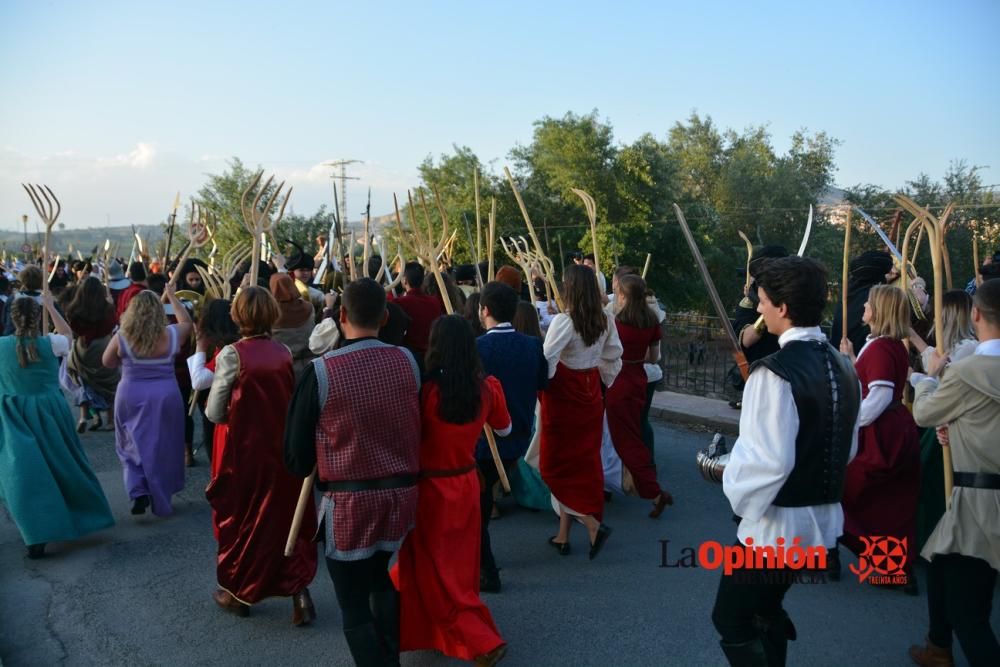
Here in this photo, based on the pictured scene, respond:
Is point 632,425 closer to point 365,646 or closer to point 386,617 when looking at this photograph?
point 386,617

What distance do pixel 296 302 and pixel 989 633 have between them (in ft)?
15.5

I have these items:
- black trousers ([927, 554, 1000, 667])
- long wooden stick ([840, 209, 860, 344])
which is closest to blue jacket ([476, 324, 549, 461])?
long wooden stick ([840, 209, 860, 344])

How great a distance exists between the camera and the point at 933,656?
369 cm

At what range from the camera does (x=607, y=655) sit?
3895mm

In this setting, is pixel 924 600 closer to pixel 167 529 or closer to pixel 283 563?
pixel 283 563

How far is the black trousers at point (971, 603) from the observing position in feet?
10.5

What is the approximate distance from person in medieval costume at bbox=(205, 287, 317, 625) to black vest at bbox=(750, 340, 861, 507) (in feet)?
8.23

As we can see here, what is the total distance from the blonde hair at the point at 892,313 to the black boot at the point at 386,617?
301 centimetres

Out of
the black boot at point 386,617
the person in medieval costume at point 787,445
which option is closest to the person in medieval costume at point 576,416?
the black boot at point 386,617

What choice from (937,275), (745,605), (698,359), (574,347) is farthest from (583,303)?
(698,359)

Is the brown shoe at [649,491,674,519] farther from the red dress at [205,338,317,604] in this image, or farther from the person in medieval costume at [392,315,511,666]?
the red dress at [205,338,317,604]

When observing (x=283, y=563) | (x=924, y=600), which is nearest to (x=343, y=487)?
(x=283, y=563)

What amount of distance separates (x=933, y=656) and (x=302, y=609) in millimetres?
3121

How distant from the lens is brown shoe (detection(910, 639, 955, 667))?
365 centimetres
